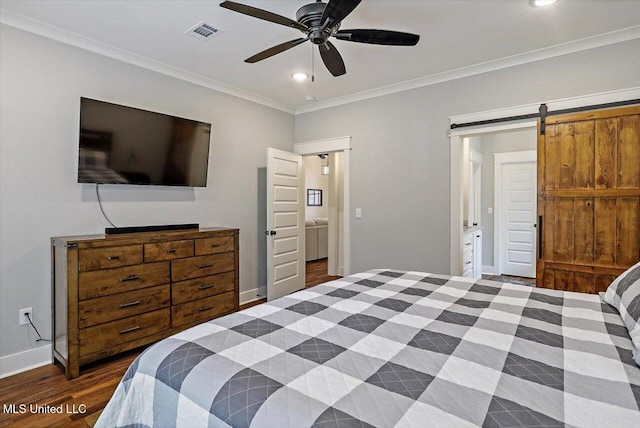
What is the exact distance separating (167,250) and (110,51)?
5.97 ft

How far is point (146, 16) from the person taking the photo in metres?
2.51

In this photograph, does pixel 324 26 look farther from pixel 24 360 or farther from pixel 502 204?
pixel 502 204

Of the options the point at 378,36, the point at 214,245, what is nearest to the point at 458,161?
the point at 378,36

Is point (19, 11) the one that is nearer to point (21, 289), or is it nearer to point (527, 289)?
point (21, 289)

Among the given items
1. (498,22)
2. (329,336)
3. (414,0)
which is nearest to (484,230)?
(498,22)

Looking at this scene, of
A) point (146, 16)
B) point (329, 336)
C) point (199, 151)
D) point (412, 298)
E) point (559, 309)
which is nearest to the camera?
point (329, 336)

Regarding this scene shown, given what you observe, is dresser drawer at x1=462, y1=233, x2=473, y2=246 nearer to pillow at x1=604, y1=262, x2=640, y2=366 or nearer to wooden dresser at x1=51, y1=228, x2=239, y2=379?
pillow at x1=604, y1=262, x2=640, y2=366

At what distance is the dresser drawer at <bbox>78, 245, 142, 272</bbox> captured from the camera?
8.03 feet

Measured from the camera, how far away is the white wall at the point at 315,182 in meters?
8.70

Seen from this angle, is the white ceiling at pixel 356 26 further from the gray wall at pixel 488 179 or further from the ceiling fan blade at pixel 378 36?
the gray wall at pixel 488 179

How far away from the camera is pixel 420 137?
384cm

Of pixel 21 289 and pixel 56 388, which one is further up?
pixel 21 289

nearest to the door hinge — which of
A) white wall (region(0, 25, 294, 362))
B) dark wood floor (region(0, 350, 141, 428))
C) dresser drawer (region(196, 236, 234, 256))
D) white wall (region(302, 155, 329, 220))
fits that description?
dresser drawer (region(196, 236, 234, 256))

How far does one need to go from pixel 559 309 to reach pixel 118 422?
195 centimetres
